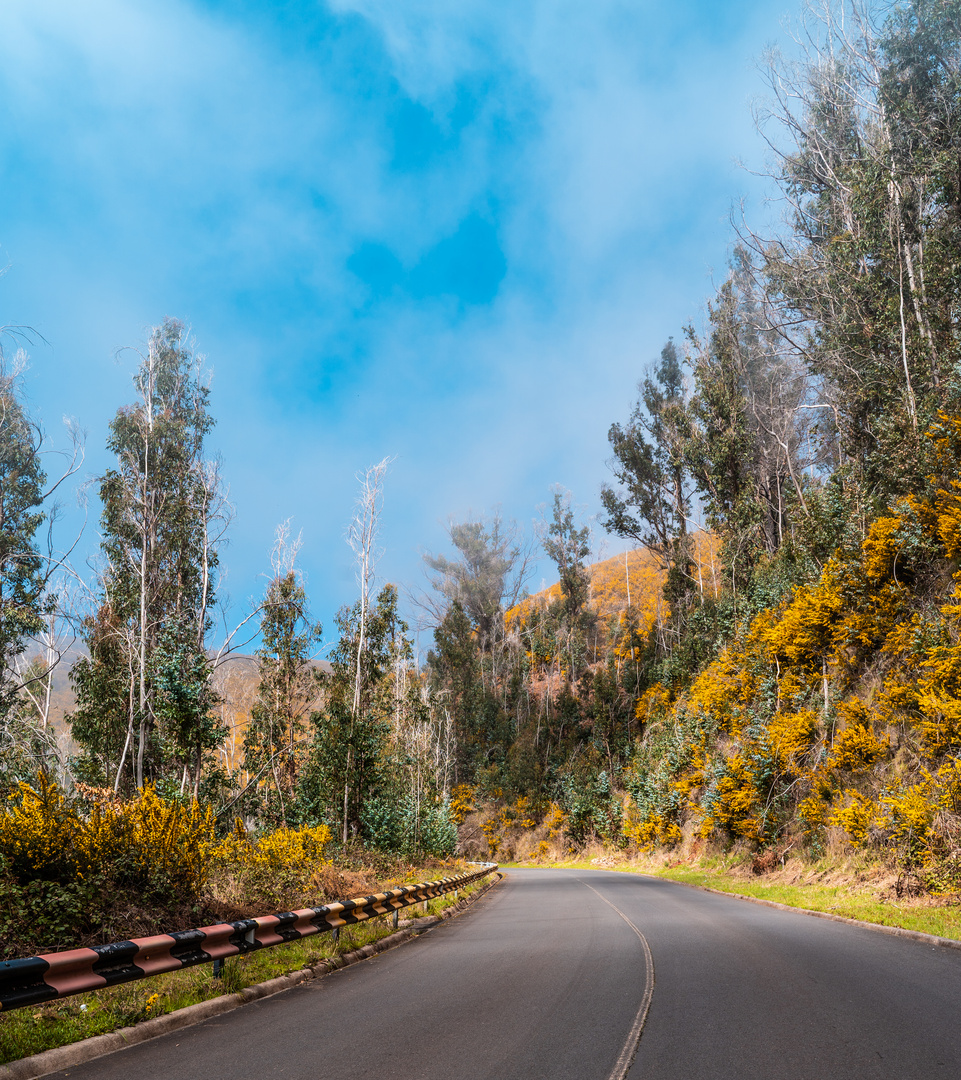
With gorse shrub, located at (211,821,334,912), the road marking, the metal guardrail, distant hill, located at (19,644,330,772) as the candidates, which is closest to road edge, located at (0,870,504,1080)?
the metal guardrail

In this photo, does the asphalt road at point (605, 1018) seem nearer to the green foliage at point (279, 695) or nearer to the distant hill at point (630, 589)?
the green foliage at point (279, 695)

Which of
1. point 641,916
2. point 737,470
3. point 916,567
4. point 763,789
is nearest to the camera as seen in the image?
point 641,916

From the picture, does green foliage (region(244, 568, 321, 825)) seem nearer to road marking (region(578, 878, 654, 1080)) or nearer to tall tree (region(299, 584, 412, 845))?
tall tree (region(299, 584, 412, 845))

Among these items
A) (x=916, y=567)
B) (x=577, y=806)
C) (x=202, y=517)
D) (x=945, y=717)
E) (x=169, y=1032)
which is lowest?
(x=577, y=806)

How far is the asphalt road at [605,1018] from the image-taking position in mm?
4422

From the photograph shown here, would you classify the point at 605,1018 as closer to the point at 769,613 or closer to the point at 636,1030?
the point at 636,1030

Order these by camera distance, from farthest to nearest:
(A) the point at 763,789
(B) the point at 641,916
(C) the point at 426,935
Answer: (A) the point at 763,789
(B) the point at 641,916
(C) the point at 426,935

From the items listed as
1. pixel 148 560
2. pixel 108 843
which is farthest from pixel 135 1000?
pixel 148 560

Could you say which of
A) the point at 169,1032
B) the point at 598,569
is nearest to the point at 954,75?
the point at 169,1032

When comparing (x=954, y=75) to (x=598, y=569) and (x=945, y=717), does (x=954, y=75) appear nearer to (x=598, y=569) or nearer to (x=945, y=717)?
(x=945, y=717)

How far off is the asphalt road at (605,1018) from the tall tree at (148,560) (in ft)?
47.8

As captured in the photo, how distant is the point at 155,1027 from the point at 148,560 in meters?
18.5

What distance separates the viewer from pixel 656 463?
43.2 metres

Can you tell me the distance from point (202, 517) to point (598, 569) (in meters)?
73.9
